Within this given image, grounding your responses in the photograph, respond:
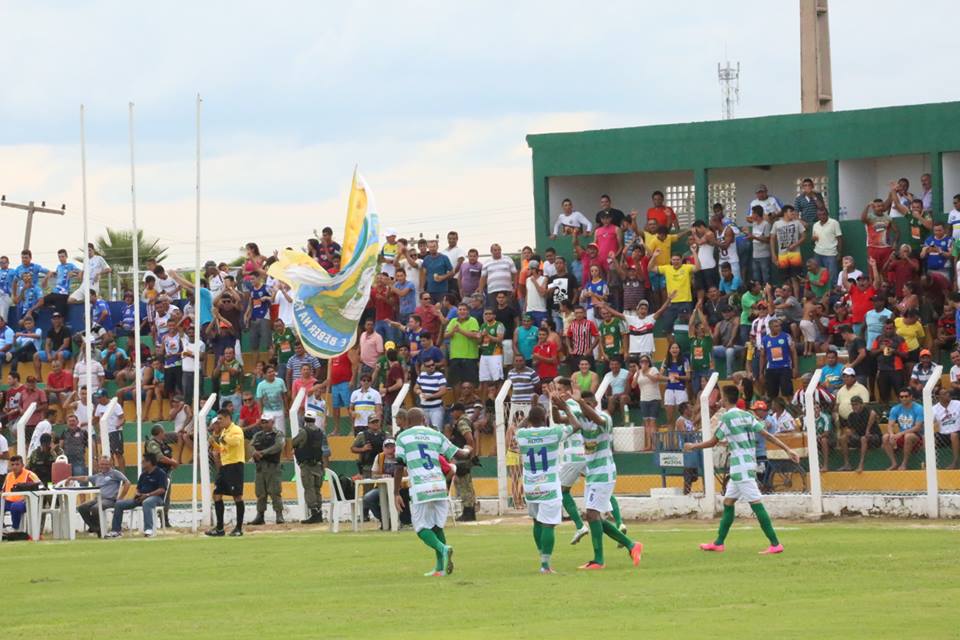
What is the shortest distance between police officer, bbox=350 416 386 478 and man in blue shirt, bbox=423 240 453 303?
4.92m

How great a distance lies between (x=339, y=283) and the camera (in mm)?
29438

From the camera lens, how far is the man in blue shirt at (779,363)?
2491 centimetres

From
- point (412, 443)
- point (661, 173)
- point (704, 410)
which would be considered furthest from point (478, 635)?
point (661, 173)

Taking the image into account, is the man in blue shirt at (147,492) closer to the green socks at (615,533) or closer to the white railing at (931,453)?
the green socks at (615,533)

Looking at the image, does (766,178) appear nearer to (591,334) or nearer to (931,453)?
(591,334)

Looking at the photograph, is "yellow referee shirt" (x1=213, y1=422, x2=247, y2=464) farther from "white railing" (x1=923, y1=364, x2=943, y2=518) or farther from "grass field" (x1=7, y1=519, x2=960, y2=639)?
"white railing" (x1=923, y1=364, x2=943, y2=518)

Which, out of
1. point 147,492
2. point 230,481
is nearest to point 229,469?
point 230,481

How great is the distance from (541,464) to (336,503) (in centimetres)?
936

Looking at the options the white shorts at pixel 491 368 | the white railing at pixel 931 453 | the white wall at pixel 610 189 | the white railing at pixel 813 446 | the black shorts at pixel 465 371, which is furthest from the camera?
the white wall at pixel 610 189

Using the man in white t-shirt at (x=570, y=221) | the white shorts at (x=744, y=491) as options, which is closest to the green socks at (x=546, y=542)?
the white shorts at (x=744, y=491)

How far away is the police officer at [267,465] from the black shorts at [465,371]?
3.48 m

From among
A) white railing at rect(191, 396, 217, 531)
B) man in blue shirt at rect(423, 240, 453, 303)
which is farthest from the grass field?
man in blue shirt at rect(423, 240, 453, 303)

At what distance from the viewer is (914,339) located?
2466 cm

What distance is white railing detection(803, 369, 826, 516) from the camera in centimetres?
2295
